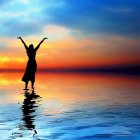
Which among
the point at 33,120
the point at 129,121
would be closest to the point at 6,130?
the point at 33,120

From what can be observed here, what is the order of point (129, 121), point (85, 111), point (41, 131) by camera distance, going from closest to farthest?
point (41, 131)
point (129, 121)
point (85, 111)

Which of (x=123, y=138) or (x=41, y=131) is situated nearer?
(x=123, y=138)

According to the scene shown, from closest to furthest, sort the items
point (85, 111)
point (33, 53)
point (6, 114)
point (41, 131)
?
point (41, 131), point (6, 114), point (85, 111), point (33, 53)

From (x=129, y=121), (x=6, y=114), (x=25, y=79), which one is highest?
(x=25, y=79)

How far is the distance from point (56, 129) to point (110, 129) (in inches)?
57.3

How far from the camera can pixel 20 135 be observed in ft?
27.9

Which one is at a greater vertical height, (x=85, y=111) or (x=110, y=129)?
(x=85, y=111)

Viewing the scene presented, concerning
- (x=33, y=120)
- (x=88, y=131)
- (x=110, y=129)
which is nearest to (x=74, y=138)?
(x=88, y=131)

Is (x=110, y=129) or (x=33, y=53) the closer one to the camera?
(x=110, y=129)

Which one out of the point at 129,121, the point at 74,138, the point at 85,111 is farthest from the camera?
the point at 85,111

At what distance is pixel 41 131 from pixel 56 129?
478 mm

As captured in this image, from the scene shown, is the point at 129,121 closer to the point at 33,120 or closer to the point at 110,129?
the point at 110,129

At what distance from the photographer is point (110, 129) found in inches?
371

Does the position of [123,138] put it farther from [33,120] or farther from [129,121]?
[33,120]
